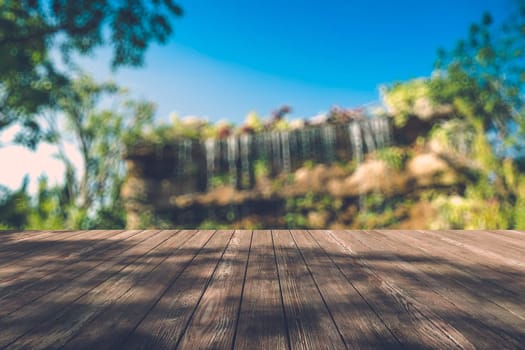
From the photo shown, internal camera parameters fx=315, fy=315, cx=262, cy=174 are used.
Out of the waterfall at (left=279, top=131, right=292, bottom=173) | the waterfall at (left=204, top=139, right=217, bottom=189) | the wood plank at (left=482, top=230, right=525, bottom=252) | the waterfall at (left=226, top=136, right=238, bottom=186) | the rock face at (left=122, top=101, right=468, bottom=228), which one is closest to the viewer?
the wood plank at (left=482, top=230, right=525, bottom=252)

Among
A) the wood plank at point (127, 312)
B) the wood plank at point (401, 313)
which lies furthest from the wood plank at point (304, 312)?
the wood plank at point (127, 312)

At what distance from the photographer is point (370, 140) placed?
1187 cm

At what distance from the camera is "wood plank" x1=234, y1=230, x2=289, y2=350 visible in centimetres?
112

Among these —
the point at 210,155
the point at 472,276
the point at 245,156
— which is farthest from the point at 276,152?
the point at 472,276

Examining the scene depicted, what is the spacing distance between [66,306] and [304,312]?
3.57 ft

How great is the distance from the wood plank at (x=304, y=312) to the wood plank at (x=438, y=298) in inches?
19.0

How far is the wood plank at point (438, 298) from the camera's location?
117 centimetres

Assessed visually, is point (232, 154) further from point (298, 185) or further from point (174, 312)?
point (174, 312)

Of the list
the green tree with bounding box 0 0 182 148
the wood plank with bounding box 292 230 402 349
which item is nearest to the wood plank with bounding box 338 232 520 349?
the wood plank with bounding box 292 230 402 349

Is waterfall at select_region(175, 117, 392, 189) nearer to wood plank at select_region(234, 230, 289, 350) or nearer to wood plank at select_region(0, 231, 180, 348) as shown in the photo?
wood plank at select_region(234, 230, 289, 350)

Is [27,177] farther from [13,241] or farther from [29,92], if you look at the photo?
[13,241]

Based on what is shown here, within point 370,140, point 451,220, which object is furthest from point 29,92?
point 451,220

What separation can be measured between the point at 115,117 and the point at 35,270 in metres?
14.0

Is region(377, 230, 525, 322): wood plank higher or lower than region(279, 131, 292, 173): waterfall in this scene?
lower
